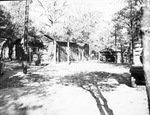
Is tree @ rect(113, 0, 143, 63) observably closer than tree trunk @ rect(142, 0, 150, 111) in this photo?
No

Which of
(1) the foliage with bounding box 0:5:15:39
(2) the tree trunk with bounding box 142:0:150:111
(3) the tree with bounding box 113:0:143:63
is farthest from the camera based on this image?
(1) the foliage with bounding box 0:5:15:39

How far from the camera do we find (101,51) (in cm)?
4509

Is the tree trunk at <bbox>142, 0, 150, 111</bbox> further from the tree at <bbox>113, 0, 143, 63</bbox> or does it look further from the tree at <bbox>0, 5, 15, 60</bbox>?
the tree at <bbox>0, 5, 15, 60</bbox>

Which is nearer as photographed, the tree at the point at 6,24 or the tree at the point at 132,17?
the tree at the point at 132,17

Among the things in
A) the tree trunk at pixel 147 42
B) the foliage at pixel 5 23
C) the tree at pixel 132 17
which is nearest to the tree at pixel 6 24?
the foliage at pixel 5 23

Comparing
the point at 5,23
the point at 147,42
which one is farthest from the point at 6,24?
the point at 147,42

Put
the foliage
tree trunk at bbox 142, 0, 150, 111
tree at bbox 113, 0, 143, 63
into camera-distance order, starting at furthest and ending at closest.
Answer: the foliage
tree at bbox 113, 0, 143, 63
tree trunk at bbox 142, 0, 150, 111

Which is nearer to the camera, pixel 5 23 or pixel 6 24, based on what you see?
pixel 5 23

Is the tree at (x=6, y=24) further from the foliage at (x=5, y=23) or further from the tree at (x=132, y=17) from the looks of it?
the tree at (x=132, y=17)

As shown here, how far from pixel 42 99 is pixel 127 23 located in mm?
23630

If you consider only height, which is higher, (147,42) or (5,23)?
(5,23)

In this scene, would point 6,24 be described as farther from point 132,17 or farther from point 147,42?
point 147,42

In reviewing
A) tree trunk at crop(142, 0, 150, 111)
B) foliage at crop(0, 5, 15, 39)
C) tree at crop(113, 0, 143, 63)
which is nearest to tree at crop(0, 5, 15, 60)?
foliage at crop(0, 5, 15, 39)

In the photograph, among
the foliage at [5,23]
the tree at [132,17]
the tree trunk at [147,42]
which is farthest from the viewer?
the foliage at [5,23]
